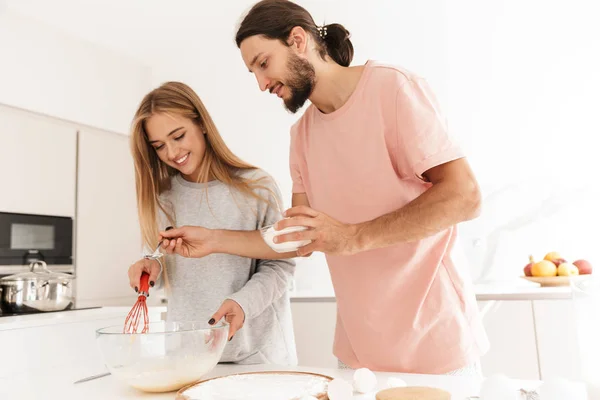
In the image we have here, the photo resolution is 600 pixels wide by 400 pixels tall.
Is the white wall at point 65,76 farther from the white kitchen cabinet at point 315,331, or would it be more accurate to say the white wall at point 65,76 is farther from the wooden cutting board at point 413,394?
the wooden cutting board at point 413,394

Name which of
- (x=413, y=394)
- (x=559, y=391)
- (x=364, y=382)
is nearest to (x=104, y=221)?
(x=364, y=382)

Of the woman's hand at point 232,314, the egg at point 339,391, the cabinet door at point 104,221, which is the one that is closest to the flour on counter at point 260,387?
the egg at point 339,391

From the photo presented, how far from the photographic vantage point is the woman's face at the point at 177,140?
1433mm

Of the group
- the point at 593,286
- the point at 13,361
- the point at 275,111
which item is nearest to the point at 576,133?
the point at 275,111

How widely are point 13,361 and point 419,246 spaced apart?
1.60 metres

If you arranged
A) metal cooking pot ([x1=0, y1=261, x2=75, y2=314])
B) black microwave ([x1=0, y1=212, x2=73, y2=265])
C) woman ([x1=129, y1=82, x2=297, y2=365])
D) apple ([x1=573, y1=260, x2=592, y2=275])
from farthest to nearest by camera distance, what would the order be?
black microwave ([x1=0, y1=212, x2=73, y2=265])
apple ([x1=573, y1=260, x2=592, y2=275])
metal cooking pot ([x1=0, y1=261, x2=75, y2=314])
woman ([x1=129, y1=82, x2=297, y2=365])

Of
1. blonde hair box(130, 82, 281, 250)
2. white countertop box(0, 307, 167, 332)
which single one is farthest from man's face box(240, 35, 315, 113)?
white countertop box(0, 307, 167, 332)

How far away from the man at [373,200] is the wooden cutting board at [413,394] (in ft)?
1.10

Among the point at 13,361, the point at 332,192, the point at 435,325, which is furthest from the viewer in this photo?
the point at 13,361

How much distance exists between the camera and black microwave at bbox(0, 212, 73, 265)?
2840mm

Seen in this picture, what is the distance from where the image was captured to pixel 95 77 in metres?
3.37

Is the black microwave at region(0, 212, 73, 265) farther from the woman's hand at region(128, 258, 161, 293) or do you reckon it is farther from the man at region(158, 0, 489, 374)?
the man at region(158, 0, 489, 374)

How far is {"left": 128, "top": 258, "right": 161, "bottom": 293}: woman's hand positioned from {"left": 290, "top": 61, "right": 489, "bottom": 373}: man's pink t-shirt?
449 mm

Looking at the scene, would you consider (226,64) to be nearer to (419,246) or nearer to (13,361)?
(13,361)
